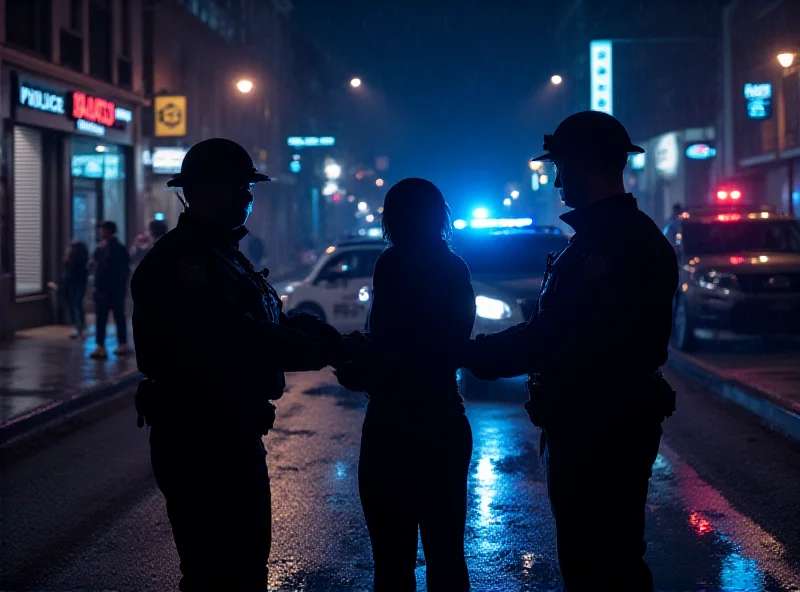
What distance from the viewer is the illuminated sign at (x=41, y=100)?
17547 millimetres

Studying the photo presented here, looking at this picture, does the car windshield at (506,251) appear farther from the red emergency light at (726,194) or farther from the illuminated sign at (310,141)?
the illuminated sign at (310,141)

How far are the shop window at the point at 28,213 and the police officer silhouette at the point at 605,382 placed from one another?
54.8 ft

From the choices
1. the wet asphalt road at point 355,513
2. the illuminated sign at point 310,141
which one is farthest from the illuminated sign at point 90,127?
the illuminated sign at point 310,141

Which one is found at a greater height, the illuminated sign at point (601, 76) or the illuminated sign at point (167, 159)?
the illuminated sign at point (601, 76)

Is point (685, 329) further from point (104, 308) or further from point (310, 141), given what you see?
point (310, 141)

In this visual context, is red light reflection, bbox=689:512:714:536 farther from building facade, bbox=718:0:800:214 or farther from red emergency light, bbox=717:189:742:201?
red emergency light, bbox=717:189:742:201

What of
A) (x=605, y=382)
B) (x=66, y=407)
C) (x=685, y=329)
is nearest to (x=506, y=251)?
(x=685, y=329)

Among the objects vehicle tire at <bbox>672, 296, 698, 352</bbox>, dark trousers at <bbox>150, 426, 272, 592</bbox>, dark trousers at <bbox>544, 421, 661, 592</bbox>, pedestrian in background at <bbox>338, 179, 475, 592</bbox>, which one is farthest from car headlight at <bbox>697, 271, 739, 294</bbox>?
dark trousers at <bbox>150, 426, 272, 592</bbox>

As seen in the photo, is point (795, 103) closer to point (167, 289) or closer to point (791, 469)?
point (791, 469)

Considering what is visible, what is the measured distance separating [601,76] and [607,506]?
54.7 m

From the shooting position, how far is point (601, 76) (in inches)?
2179

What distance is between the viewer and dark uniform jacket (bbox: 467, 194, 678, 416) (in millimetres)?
3150

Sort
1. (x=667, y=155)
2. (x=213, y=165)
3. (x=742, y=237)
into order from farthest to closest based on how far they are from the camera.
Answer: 1. (x=667, y=155)
2. (x=742, y=237)
3. (x=213, y=165)

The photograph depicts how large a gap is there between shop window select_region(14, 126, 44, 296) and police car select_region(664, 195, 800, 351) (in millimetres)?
11666
